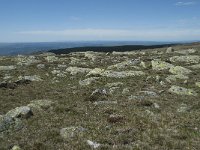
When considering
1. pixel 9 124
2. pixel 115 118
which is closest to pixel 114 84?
pixel 115 118

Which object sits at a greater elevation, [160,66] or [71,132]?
[71,132]

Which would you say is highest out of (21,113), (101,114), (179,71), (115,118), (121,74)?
(21,113)

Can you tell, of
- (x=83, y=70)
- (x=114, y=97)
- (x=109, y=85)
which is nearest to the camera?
(x=114, y=97)

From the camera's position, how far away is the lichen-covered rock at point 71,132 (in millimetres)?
16175

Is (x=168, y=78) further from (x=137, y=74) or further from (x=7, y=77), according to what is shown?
(x=7, y=77)

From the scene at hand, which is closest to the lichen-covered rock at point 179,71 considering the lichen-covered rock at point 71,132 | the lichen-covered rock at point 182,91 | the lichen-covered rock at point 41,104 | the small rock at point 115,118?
the lichen-covered rock at point 182,91

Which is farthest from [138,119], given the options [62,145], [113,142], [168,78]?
[168,78]

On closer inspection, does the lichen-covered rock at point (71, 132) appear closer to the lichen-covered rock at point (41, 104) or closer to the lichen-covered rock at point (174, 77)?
the lichen-covered rock at point (41, 104)

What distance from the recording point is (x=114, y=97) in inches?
1048

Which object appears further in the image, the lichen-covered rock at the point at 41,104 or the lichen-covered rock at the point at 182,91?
the lichen-covered rock at the point at 182,91

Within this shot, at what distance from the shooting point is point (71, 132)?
16562 mm

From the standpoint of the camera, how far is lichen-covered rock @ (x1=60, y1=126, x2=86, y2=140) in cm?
1617

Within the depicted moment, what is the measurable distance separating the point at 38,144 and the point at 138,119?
21.0 ft

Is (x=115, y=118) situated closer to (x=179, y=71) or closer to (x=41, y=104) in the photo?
(x=41, y=104)
